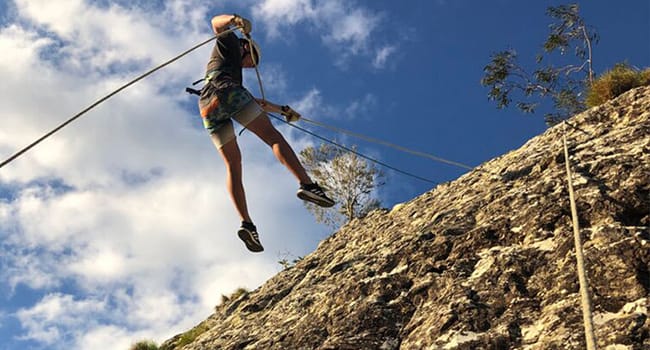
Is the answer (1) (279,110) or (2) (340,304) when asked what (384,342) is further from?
(1) (279,110)

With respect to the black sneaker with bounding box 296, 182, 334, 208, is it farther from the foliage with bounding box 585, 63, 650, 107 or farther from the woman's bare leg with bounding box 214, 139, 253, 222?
the foliage with bounding box 585, 63, 650, 107

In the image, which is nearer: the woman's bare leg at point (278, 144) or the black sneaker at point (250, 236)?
the woman's bare leg at point (278, 144)

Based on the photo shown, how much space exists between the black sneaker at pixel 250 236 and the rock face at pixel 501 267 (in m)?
0.70

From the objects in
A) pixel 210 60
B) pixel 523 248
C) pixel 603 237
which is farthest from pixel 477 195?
pixel 210 60

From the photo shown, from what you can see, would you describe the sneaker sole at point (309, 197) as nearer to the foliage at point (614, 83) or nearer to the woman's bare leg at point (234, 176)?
the woman's bare leg at point (234, 176)

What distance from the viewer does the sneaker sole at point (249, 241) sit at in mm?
6895

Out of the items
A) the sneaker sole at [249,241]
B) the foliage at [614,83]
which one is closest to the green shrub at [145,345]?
the sneaker sole at [249,241]

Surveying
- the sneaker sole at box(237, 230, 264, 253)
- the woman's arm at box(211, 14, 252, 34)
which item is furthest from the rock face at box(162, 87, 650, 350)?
the woman's arm at box(211, 14, 252, 34)

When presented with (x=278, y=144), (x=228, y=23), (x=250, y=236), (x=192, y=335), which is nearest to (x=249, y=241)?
(x=250, y=236)

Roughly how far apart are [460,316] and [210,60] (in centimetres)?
375

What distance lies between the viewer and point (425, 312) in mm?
5336

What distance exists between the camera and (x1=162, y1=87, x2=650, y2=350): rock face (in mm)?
4574

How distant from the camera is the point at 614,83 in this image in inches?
345

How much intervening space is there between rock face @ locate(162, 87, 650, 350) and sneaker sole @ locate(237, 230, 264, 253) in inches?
26.4
